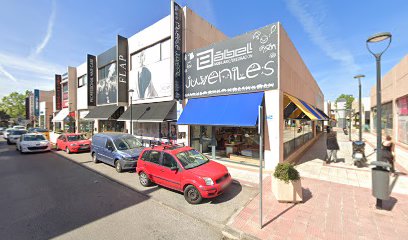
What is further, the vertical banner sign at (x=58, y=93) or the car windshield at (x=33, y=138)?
the vertical banner sign at (x=58, y=93)

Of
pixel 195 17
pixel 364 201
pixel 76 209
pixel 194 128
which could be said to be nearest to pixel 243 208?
pixel 364 201

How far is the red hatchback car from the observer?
5.66 m

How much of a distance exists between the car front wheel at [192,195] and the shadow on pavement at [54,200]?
1.49 meters

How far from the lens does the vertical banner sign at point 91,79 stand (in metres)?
20.6

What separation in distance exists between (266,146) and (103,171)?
8.41 meters

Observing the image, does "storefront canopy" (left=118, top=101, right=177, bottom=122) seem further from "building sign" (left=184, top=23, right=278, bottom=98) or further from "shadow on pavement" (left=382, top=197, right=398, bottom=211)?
"shadow on pavement" (left=382, top=197, right=398, bottom=211)

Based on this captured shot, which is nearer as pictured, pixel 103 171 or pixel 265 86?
pixel 265 86

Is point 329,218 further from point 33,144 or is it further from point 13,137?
point 13,137

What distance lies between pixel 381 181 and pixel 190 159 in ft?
18.2

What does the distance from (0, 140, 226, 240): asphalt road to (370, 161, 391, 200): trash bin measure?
444cm

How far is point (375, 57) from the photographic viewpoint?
546 cm

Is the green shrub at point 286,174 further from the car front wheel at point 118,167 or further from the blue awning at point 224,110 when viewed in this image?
the car front wheel at point 118,167

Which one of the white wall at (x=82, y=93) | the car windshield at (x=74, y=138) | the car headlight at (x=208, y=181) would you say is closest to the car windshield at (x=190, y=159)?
the car headlight at (x=208, y=181)

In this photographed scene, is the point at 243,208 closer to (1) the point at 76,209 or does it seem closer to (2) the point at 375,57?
(1) the point at 76,209
